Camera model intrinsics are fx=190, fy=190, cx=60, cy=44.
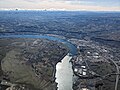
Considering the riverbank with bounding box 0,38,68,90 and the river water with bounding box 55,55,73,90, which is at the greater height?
the riverbank with bounding box 0,38,68,90

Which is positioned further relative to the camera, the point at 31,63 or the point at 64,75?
the point at 31,63

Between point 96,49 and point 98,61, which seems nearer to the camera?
point 98,61

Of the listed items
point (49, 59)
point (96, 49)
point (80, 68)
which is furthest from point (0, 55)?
point (96, 49)

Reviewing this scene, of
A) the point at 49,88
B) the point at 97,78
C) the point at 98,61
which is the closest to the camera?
the point at 49,88

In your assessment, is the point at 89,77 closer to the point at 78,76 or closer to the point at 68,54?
the point at 78,76

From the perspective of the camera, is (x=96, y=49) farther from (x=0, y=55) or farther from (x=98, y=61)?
(x=0, y=55)

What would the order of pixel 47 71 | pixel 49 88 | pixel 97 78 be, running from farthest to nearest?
1. pixel 47 71
2. pixel 97 78
3. pixel 49 88

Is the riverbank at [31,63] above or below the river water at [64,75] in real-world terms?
above

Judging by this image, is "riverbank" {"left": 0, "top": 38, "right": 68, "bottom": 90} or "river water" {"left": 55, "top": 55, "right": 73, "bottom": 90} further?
"riverbank" {"left": 0, "top": 38, "right": 68, "bottom": 90}

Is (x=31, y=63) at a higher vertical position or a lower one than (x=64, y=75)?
higher

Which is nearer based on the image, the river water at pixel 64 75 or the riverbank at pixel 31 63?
the river water at pixel 64 75
